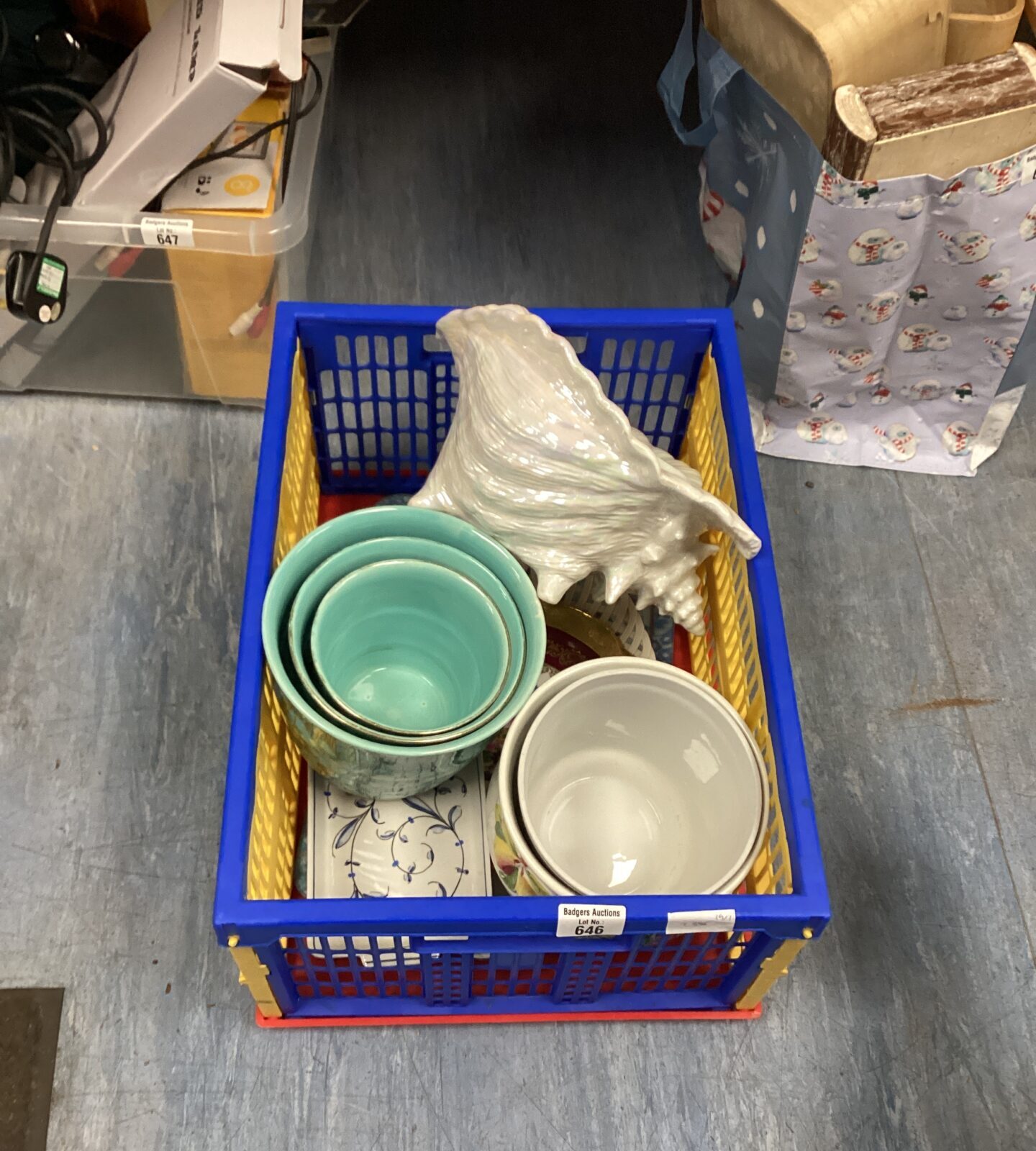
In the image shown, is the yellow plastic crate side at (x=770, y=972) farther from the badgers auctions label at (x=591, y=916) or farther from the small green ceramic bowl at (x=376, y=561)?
the small green ceramic bowl at (x=376, y=561)

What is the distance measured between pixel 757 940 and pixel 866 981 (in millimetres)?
206

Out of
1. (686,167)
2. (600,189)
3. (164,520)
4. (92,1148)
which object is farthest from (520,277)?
(92,1148)

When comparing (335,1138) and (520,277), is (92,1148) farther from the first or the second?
(520,277)

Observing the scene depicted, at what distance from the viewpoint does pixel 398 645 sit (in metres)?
0.85

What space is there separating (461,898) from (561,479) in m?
0.30

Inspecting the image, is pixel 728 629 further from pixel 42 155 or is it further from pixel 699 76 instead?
pixel 42 155

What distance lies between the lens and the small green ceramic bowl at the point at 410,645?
0.76 meters

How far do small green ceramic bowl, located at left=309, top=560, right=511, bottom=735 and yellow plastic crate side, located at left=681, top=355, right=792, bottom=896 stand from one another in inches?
7.0

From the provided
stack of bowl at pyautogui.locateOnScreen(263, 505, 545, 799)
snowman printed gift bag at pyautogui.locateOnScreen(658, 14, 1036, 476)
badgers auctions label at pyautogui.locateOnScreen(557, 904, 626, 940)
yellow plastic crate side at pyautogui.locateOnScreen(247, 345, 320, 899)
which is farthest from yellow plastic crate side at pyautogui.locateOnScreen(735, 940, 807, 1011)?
snowman printed gift bag at pyautogui.locateOnScreen(658, 14, 1036, 476)

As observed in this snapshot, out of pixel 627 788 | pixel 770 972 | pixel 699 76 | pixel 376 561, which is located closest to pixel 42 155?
pixel 376 561

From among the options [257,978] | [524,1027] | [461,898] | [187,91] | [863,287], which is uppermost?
[187,91]

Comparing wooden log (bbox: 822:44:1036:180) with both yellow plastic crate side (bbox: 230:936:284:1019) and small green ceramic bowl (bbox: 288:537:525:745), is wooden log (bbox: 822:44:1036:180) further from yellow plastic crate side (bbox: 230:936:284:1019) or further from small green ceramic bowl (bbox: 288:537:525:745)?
yellow plastic crate side (bbox: 230:936:284:1019)

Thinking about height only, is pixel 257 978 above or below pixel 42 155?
below

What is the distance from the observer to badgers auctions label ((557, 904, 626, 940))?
1.96ft
